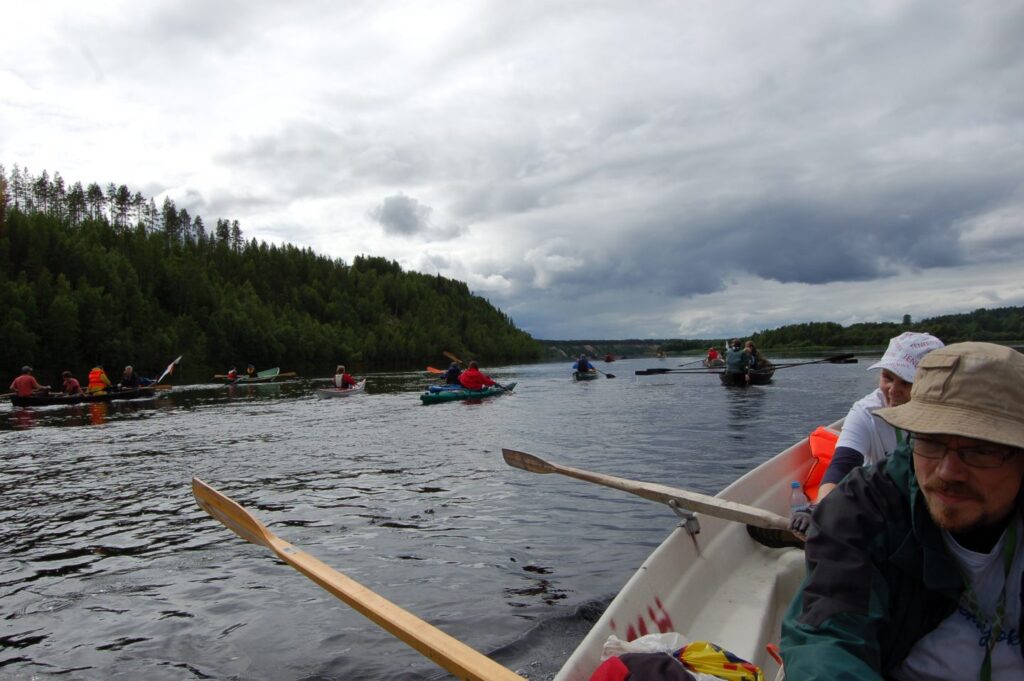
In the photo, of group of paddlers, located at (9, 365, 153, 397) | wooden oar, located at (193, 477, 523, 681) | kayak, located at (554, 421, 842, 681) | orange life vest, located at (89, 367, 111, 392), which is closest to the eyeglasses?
kayak, located at (554, 421, 842, 681)

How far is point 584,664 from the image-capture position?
3.07m

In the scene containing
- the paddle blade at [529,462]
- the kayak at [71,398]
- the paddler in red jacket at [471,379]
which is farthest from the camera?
the paddler in red jacket at [471,379]

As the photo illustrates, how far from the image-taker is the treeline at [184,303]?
213 ft

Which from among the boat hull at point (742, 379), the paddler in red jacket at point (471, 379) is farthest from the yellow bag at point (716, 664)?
the boat hull at point (742, 379)

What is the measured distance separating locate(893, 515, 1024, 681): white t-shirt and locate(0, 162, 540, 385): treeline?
6053cm

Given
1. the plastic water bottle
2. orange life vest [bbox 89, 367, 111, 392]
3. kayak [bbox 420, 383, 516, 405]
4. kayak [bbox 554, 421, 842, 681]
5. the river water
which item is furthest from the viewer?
orange life vest [bbox 89, 367, 111, 392]

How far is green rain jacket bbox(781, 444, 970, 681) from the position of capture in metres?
1.95

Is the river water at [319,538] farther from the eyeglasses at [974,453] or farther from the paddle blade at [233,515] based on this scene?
the eyeglasses at [974,453]

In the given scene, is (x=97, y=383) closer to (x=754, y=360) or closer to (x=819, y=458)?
(x=819, y=458)

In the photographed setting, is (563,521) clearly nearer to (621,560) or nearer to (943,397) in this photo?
(621,560)

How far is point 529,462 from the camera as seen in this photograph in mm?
7781

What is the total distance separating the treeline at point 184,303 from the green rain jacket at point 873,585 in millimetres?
60341

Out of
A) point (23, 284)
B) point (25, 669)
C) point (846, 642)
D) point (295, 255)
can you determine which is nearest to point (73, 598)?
point (25, 669)

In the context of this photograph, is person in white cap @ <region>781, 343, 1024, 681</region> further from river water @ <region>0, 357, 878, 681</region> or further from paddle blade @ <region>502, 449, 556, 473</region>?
paddle blade @ <region>502, 449, 556, 473</region>
